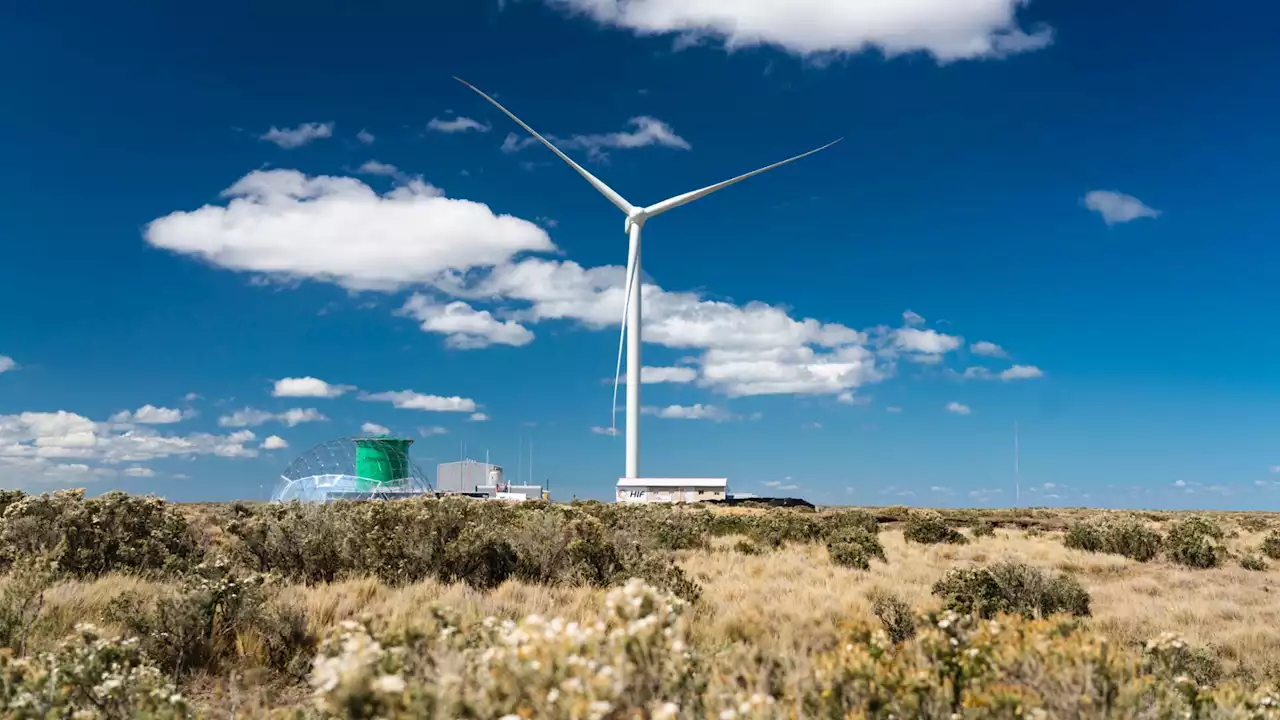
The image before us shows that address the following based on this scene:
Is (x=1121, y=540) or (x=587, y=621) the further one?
(x=1121, y=540)

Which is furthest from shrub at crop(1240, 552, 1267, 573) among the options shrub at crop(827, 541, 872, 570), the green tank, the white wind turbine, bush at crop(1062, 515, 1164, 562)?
the green tank

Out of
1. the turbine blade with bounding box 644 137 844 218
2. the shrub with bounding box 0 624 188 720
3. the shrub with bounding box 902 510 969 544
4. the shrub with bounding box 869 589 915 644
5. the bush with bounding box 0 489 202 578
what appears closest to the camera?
the shrub with bounding box 0 624 188 720

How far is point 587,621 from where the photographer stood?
620 cm

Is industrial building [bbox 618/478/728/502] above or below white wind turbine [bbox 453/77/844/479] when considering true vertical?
below

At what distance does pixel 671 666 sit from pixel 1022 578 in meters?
12.9

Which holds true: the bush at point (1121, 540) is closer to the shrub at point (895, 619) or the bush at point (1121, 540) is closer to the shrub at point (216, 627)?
the shrub at point (895, 619)

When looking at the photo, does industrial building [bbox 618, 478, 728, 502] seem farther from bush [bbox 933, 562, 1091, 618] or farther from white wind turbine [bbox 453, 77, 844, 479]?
bush [bbox 933, 562, 1091, 618]

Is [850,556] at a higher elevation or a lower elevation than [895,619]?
lower

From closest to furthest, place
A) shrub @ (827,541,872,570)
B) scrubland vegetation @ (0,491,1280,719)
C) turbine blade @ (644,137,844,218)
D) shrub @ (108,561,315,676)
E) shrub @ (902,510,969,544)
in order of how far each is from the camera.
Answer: scrubland vegetation @ (0,491,1280,719) < shrub @ (108,561,315,676) < shrub @ (827,541,872,570) < shrub @ (902,510,969,544) < turbine blade @ (644,137,844,218)

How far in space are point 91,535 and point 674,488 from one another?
250 ft

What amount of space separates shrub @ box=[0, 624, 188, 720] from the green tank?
9195cm

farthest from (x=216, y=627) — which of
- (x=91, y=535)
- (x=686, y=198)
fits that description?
(x=686, y=198)

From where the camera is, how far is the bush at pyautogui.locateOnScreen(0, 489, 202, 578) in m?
17.7

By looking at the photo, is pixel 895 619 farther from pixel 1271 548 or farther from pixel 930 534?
pixel 1271 548
